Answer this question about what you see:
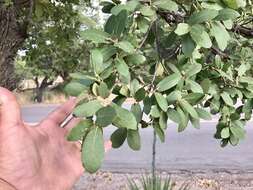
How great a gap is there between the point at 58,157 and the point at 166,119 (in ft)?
1.75

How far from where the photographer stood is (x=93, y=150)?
1.04 meters

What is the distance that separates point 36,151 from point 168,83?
0.54 m

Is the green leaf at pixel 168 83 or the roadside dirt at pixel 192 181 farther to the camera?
the roadside dirt at pixel 192 181

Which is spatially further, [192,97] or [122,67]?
[192,97]

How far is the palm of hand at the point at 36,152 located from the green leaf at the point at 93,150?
1.83ft

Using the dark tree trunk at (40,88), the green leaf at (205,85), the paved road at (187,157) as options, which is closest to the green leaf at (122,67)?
the green leaf at (205,85)

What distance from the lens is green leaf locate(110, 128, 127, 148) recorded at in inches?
47.8

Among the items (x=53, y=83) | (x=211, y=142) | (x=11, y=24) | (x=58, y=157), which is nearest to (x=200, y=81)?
(x=58, y=157)

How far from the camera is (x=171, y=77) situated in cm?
131

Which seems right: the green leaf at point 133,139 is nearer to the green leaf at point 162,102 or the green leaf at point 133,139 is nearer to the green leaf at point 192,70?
the green leaf at point 162,102

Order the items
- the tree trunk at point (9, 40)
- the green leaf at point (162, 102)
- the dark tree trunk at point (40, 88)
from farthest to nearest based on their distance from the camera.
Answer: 1. the dark tree trunk at point (40, 88)
2. the tree trunk at point (9, 40)
3. the green leaf at point (162, 102)

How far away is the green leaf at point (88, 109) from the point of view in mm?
1037

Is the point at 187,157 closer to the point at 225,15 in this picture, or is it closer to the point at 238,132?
the point at 238,132

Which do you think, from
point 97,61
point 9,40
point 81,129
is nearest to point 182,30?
point 97,61
